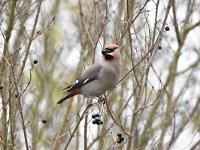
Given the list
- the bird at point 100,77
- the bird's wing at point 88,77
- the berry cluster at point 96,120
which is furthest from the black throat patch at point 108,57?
the berry cluster at point 96,120

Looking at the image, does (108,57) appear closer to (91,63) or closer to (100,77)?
(100,77)

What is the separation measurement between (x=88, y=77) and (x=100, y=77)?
→ 0.63 ft

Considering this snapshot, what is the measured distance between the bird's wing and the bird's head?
0.56 ft

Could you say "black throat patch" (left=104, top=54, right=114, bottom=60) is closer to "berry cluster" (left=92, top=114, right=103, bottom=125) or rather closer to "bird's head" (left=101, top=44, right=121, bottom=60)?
"bird's head" (left=101, top=44, right=121, bottom=60)

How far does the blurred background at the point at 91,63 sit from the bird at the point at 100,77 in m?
0.14

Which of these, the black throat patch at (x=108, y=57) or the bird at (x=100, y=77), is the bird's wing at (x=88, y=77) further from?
the black throat patch at (x=108, y=57)

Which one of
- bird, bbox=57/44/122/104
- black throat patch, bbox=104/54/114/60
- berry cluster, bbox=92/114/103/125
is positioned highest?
black throat patch, bbox=104/54/114/60

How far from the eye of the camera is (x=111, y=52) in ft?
23.3

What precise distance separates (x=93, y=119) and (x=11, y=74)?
110 cm

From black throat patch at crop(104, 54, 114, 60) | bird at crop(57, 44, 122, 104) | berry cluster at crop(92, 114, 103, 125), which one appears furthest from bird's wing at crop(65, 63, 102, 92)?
berry cluster at crop(92, 114, 103, 125)

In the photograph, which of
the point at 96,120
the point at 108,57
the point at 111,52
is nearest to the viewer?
the point at 96,120

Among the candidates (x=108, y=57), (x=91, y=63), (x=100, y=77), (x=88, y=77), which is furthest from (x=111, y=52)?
(x=91, y=63)

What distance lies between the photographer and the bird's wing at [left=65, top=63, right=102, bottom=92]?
288 inches

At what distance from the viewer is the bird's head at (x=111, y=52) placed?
6.92m
